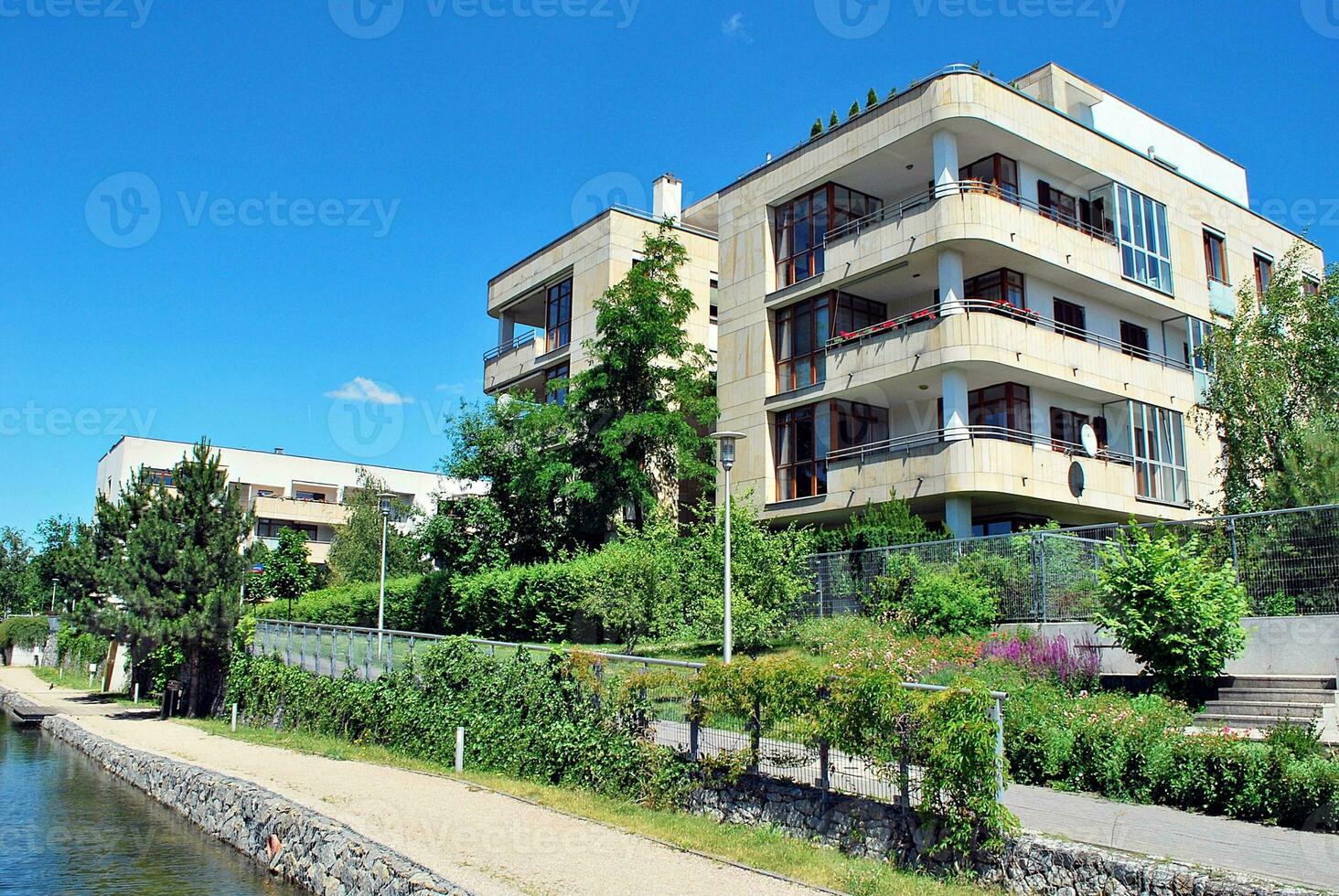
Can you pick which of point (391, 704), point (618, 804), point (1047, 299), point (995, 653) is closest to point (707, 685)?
point (618, 804)

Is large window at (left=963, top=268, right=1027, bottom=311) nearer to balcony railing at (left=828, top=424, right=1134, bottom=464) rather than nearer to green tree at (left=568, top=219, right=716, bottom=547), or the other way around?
balcony railing at (left=828, top=424, right=1134, bottom=464)

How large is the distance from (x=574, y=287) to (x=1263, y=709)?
2856 centimetres

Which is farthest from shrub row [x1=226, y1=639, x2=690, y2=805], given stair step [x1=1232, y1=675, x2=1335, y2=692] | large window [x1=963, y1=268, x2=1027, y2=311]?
large window [x1=963, y1=268, x2=1027, y2=311]

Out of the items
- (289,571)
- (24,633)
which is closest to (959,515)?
(289,571)

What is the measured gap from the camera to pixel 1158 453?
3083 centimetres

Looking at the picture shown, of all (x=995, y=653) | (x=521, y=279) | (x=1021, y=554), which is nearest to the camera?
(x=995, y=653)

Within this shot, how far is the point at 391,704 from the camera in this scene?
2373cm

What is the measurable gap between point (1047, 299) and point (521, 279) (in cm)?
2173

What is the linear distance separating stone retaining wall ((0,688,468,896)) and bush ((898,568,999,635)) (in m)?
12.3

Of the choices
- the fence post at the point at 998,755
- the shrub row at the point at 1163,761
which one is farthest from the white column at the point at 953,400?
the fence post at the point at 998,755

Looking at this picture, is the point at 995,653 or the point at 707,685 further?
the point at 995,653

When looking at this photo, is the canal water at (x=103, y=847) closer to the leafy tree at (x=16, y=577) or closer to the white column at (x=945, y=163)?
the white column at (x=945, y=163)

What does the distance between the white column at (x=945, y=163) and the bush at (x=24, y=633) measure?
7255 cm

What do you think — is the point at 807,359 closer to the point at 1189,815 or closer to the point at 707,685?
the point at 707,685
